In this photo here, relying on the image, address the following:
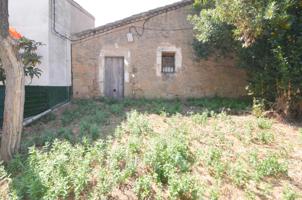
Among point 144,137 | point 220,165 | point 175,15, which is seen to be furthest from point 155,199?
point 175,15

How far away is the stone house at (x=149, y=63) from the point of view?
11.0 m

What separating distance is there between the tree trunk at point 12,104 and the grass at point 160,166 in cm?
30

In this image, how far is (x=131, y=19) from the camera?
35.8 ft

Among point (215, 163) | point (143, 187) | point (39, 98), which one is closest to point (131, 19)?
point (39, 98)

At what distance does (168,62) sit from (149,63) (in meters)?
0.84

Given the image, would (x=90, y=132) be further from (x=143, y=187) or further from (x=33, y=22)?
(x=33, y=22)

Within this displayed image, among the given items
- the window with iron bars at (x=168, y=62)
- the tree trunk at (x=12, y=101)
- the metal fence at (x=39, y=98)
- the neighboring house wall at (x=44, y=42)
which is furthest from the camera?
the window with iron bars at (x=168, y=62)

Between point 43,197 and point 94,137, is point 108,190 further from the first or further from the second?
point 94,137

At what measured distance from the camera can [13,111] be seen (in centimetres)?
461

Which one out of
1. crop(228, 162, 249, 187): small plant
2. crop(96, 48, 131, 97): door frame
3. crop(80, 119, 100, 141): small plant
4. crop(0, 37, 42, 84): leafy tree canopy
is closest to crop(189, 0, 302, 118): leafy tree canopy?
crop(228, 162, 249, 187): small plant

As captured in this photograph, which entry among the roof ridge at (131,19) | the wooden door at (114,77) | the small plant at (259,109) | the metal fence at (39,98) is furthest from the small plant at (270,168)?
the roof ridge at (131,19)

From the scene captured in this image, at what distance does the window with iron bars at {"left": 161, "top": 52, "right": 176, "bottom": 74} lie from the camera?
37.2 feet

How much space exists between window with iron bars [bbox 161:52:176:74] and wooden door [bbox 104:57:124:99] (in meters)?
1.71

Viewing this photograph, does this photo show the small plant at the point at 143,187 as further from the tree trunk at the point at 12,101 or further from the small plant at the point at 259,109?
the small plant at the point at 259,109
